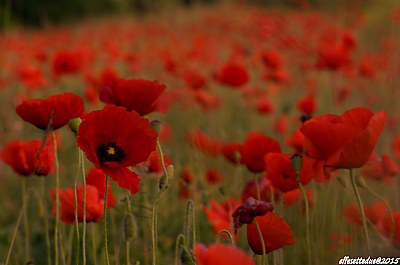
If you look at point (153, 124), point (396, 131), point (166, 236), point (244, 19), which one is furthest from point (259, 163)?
point (244, 19)

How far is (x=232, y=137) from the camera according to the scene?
11.8ft

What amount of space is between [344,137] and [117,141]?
1.25 feet

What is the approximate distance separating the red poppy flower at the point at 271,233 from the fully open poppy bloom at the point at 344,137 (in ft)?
0.42

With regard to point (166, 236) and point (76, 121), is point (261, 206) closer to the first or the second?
point (76, 121)

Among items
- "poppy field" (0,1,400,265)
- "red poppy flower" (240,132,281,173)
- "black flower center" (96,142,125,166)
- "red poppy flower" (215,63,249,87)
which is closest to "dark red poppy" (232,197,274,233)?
"poppy field" (0,1,400,265)

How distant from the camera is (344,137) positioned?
95 centimetres

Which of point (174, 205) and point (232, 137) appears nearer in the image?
point (174, 205)

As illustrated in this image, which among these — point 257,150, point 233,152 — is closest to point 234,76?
point 233,152

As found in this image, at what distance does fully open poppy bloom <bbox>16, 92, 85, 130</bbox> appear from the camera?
44.9 inches

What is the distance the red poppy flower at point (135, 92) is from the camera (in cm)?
111

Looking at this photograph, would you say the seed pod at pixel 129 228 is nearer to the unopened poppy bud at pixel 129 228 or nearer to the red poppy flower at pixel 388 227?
the unopened poppy bud at pixel 129 228

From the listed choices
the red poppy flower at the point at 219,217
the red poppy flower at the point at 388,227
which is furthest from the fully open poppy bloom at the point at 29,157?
the red poppy flower at the point at 388,227

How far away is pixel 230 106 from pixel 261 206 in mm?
3739

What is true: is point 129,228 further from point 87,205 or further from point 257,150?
point 257,150
